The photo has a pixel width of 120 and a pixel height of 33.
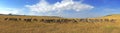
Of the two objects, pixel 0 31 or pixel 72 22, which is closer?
pixel 0 31

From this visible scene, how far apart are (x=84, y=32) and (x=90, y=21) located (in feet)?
52.9

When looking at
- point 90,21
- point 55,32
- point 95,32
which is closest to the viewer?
point 55,32

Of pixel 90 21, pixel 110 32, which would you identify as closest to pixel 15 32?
pixel 110 32

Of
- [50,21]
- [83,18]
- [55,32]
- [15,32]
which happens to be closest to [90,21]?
[83,18]

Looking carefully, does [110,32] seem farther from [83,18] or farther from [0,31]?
[83,18]

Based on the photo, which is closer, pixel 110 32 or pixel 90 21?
pixel 110 32

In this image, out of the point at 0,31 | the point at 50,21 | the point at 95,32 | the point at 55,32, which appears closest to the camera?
the point at 0,31

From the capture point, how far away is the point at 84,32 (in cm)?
2834

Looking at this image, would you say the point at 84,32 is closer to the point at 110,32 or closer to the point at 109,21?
the point at 110,32

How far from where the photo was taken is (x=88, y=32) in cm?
2839

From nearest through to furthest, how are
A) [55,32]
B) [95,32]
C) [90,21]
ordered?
[55,32], [95,32], [90,21]

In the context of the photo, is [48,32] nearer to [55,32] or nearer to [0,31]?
[55,32]

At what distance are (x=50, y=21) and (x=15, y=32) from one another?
14.3 meters

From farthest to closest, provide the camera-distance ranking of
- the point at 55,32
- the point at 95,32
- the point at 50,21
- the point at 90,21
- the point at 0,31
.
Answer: the point at 90,21 < the point at 50,21 < the point at 95,32 < the point at 55,32 < the point at 0,31
